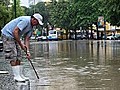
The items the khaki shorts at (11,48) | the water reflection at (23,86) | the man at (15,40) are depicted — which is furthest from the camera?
the khaki shorts at (11,48)

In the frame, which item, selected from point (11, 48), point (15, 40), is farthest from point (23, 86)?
point (15, 40)

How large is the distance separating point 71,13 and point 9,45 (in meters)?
75.1

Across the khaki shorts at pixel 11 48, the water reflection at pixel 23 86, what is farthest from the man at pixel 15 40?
the water reflection at pixel 23 86

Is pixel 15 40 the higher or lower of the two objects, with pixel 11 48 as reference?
higher

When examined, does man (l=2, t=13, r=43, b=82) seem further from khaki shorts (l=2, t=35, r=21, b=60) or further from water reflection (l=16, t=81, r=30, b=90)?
water reflection (l=16, t=81, r=30, b=90)

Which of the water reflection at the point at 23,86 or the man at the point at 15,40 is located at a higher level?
the man at the point at 15,40

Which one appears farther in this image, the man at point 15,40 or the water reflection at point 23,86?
the man at point 15,40

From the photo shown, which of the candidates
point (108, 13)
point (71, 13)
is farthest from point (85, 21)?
point (108, 13)

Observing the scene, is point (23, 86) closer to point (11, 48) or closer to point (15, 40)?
point (11, 48)

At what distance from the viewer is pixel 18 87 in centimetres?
919

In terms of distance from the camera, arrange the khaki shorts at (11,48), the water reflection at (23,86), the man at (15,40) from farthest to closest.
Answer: the khaki shorts at (11,48), the man at (15,40), the water reflection at (23,86)

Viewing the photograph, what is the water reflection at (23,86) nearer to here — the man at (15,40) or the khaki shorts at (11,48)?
the man at (15,40)

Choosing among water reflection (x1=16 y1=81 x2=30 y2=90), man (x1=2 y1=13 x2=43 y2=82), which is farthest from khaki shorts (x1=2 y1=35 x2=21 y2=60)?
water reflection (x1=16 y1=81 x2=30 y2=90)

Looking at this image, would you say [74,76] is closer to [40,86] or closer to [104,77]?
[104,77]
